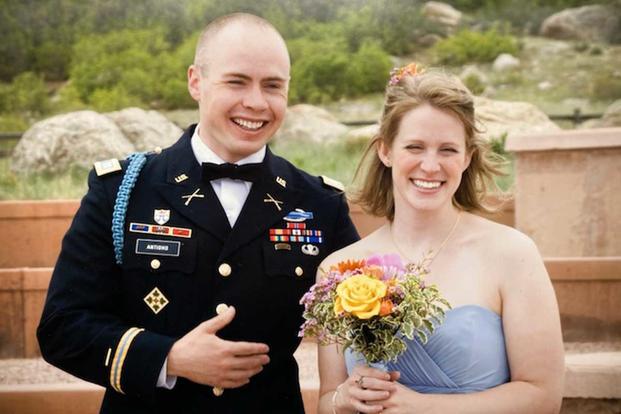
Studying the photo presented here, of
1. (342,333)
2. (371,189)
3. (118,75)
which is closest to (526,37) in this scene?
(118,75)

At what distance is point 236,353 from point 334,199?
0.80m

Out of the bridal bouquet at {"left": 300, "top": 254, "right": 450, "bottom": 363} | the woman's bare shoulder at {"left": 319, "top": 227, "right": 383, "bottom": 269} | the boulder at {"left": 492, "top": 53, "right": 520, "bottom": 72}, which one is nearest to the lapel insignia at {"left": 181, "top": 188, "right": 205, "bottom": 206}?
the woman's bare shoulder at {"left": 319, "top": 227, "right": 383, "bottom": 269}

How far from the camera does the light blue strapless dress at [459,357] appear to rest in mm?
2746

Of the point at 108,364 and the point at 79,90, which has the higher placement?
the point at 79,90

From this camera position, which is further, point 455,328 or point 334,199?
point 334,199

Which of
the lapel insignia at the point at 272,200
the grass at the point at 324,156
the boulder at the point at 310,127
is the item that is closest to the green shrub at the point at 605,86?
the boulder at the point at 310,127

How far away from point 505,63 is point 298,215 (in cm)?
1007

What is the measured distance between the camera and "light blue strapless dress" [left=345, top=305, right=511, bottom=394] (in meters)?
2.75

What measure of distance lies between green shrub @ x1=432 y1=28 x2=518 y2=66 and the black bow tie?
32.1ft

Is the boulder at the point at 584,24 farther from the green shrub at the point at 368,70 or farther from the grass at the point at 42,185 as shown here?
the grass at the point at 42,185

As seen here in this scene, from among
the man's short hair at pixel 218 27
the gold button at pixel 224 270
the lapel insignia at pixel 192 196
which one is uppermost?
the man's short hair at pixel 218 27

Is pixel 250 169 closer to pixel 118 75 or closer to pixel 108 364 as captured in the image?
pixel 108 364

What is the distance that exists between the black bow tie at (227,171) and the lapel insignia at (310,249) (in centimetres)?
31

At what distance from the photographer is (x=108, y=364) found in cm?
280
